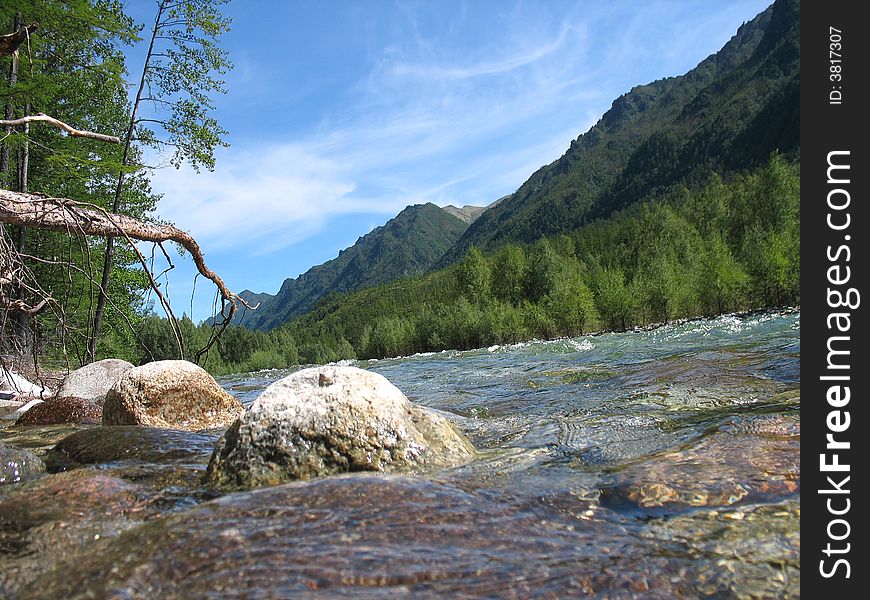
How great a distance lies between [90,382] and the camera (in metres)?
10.0

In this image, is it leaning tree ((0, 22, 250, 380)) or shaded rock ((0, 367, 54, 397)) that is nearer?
leaning tree ((0, 22, 250, 380))

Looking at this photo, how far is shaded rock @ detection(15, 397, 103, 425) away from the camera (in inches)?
304

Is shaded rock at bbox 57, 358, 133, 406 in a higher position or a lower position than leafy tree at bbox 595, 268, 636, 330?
lower

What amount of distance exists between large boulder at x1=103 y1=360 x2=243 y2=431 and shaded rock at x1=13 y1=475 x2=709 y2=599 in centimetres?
489

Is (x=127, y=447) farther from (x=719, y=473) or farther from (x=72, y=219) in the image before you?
(x=719, y=473)

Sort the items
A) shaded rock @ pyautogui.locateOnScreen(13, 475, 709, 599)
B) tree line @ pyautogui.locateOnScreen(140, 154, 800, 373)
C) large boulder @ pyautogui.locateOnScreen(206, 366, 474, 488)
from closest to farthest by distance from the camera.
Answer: shaded rock @ pyautogui.locateOnScreen(13, 475, 709, 599)
large boulder @ pyautogui.locateOnScreen(206, 366, 474, 488)
tree line @ pyautogui.locateOnScreen(140, 154, 800, 373)

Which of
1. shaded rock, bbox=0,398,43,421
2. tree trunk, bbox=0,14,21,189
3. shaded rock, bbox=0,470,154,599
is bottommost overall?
shaded rock, bbox=0,398,43,421

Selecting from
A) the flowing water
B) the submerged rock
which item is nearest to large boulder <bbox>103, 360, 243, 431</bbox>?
the flowing water

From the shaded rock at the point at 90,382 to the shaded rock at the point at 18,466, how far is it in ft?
19.3

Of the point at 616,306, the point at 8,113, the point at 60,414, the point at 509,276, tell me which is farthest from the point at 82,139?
the point at 509,276

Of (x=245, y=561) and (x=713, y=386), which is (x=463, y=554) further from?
(x=713, y=386)

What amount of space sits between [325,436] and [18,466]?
2.60 m

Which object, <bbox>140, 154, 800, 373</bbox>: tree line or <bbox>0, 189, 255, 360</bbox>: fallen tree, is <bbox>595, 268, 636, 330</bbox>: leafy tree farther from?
<bbox>0, 189, 255, 360</bbox>: fallen tree

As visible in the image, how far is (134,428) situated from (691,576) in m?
5.27
